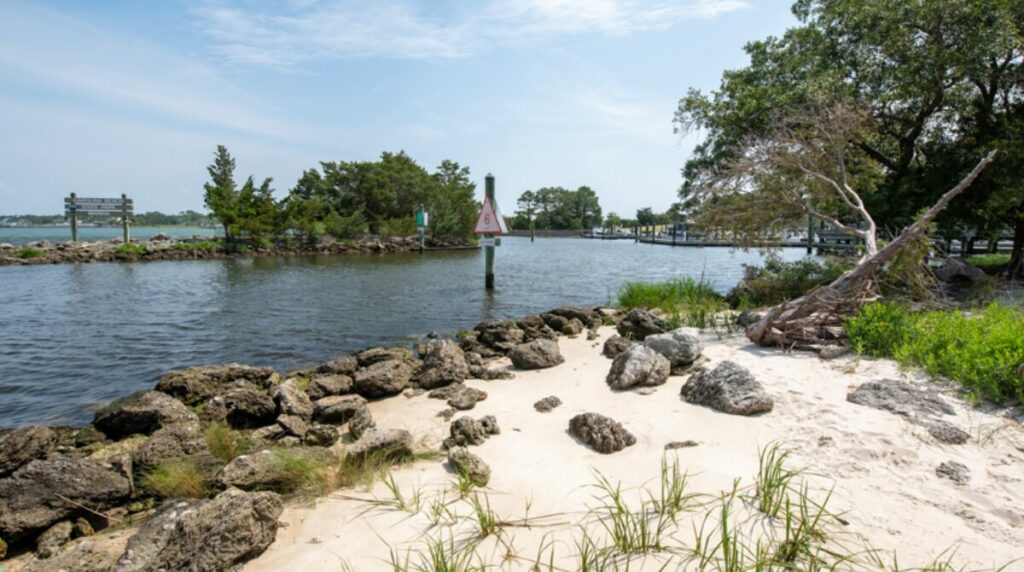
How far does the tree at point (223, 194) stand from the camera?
118 ft

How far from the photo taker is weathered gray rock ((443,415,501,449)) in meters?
4.60

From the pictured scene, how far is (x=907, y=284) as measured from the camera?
8.23 meters

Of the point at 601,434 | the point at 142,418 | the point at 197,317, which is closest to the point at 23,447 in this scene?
the point at 142,418

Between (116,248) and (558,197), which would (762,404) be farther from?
(558,197)

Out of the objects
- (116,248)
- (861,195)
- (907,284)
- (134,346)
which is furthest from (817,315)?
(116,248)

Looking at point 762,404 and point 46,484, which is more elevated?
point 762,404

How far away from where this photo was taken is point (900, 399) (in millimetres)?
4660

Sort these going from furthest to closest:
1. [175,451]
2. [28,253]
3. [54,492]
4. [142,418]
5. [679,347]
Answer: [28,253] < [679,347] < [142,418] < [175,451] < [54,492]

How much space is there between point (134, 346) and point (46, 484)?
22.5ft

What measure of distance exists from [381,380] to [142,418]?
8.65 feet

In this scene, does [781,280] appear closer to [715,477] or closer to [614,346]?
[614,346]

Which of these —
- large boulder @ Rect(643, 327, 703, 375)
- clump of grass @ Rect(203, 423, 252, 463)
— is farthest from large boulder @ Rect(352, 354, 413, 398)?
large boulder @ Rect(643, 327, 703, 375)

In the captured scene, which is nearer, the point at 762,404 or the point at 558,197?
the point at 762,404

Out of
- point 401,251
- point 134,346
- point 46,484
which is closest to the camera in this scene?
point 46,484
